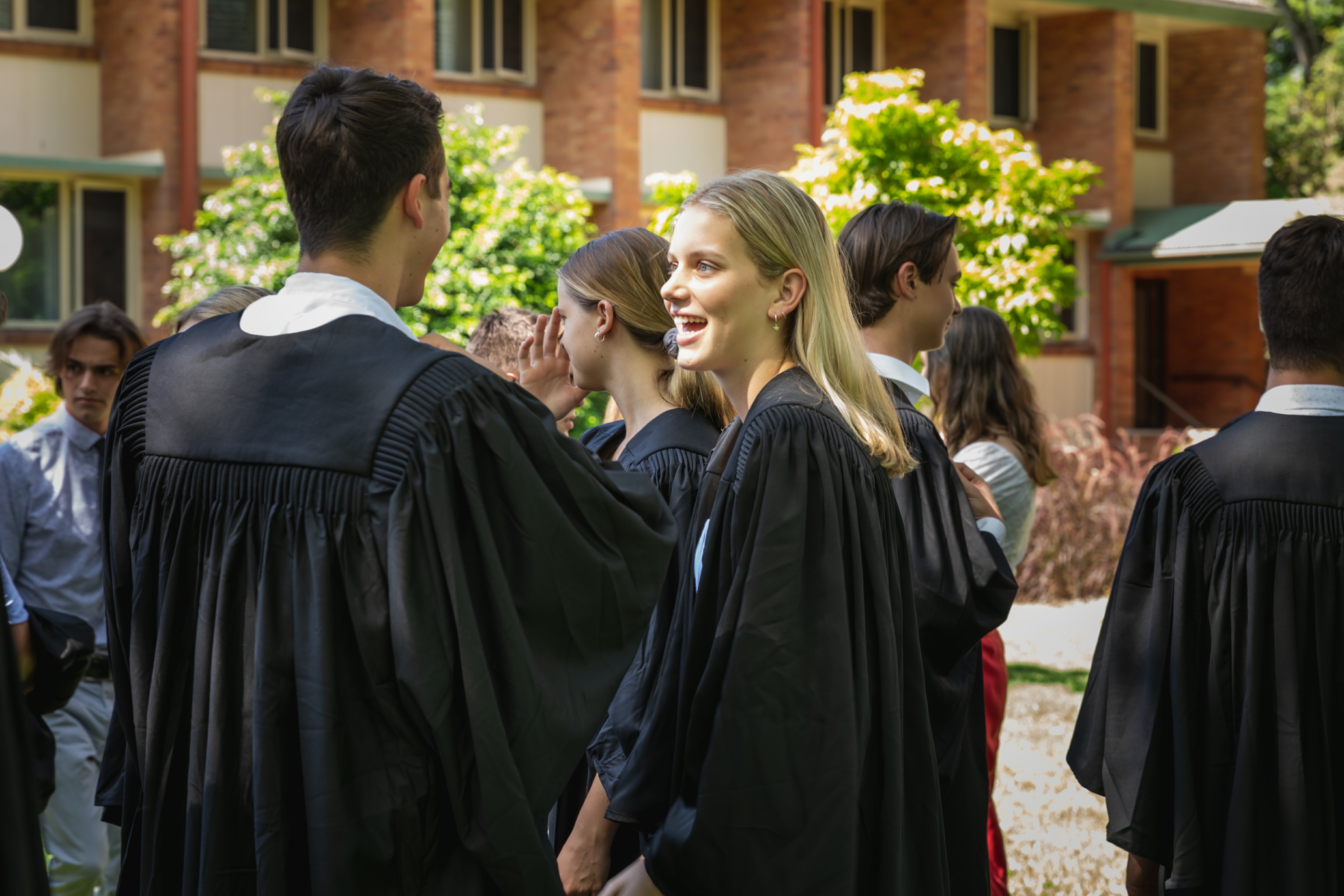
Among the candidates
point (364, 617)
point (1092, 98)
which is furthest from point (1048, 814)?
point (1092, 98)

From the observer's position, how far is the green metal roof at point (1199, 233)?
22.1m

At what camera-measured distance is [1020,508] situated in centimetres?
503

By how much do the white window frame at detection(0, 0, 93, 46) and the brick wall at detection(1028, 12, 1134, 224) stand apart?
49.8 feet

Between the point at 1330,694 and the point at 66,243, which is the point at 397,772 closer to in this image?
the point at 1330,694

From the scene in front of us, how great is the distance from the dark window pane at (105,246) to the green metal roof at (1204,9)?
15032mm

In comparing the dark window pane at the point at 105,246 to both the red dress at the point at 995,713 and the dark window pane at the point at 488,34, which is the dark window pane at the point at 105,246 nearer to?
the dark window pane at the point at 488,34

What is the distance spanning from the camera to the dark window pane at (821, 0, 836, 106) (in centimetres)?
2153

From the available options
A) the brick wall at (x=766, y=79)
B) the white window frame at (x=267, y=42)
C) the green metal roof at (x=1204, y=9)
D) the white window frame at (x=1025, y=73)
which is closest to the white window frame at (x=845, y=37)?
the brick wall at (x=766, y=79)

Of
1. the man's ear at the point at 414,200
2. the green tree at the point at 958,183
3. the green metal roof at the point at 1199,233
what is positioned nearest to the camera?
the man's ear at the point at 414,200

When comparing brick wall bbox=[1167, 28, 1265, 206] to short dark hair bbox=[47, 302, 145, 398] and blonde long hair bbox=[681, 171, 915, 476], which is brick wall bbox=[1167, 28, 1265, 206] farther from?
blonde long hair bbox=[681, 171, 915, 476]

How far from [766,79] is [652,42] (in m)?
1.77

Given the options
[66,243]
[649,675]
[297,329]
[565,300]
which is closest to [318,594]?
[297,329]

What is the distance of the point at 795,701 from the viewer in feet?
8.39

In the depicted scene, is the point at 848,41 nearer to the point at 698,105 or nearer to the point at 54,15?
the point at 698,105
